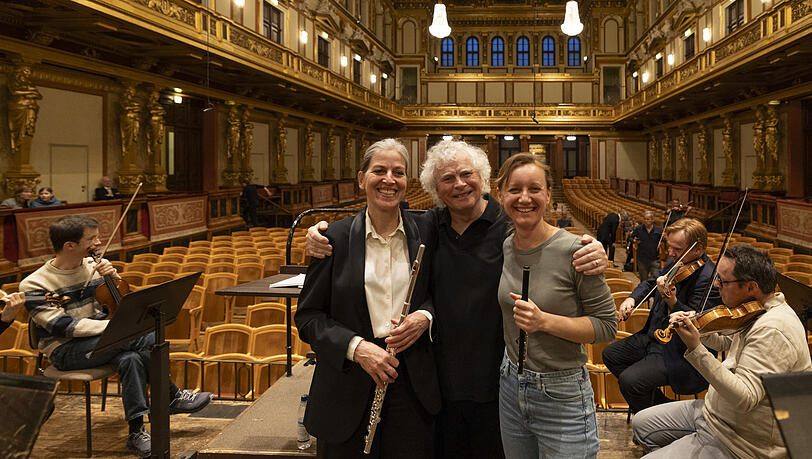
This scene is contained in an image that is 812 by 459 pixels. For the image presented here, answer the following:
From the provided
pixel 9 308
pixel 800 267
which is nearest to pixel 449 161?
pixel 9 308

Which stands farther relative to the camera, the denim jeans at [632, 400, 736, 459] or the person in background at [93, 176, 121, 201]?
the person in background at [93, 176, 121, 201]

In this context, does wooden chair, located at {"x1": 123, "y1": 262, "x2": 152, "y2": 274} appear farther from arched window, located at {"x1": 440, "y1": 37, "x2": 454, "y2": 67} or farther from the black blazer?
arched window, located at {"x1": 440, "y1": 37, "x2": 454, "y2": 67}

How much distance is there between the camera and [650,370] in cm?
369

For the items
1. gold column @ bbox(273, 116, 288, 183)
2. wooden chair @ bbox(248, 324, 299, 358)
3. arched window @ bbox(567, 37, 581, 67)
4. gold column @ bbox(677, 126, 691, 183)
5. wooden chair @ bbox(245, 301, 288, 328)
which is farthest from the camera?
arched window @ bbox(567, 37, 581, 67)

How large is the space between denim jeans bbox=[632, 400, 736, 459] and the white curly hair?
149cm

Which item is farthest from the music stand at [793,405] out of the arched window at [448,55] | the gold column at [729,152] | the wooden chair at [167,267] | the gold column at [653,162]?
the arched window at [448,55]

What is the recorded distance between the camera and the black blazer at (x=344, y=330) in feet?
7.93

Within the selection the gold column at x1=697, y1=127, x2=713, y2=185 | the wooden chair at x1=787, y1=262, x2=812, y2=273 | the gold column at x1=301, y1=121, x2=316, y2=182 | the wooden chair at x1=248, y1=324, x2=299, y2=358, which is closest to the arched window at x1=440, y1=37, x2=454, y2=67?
the gold column at x1=301, y1=121, x2=316, y2=182

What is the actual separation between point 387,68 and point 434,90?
A: 3.93 meters

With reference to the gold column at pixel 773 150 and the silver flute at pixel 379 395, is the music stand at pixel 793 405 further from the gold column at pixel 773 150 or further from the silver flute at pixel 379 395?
the gold column at pixel 773 150

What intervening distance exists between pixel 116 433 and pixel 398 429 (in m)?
2.83

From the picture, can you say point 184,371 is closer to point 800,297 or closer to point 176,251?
point 800,297

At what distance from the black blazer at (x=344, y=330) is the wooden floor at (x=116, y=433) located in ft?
5.85

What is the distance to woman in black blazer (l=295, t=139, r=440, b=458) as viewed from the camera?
2430 millimetres
